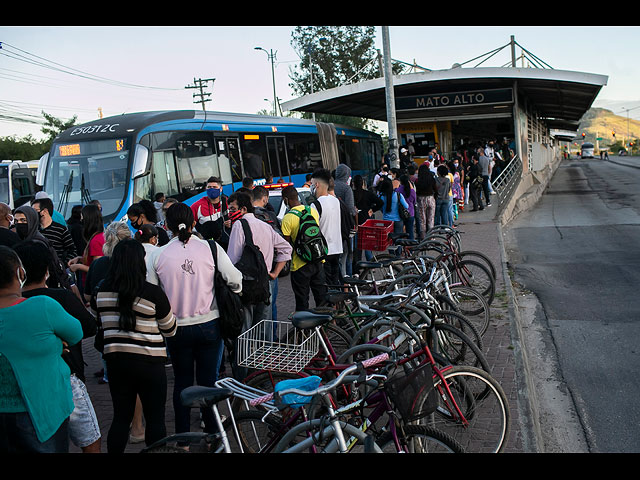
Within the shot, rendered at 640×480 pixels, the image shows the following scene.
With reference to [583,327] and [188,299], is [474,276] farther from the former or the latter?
[188,299]

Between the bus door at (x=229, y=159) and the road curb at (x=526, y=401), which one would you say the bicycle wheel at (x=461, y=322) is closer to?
the road curb at (x=526, y=401)

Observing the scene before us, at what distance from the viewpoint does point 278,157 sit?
1928 cm

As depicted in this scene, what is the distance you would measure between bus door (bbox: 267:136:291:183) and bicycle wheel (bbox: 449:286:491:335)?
12.3 meters

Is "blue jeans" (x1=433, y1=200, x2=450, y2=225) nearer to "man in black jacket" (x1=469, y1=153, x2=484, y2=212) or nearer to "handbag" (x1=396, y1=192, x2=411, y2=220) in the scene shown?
"handbag" (x1=396, y1=192, x2=411, y2=220)

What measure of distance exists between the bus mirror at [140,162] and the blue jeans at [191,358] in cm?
949

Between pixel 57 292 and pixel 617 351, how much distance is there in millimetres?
6124

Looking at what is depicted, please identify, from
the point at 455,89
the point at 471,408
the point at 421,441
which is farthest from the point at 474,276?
the point at 455,89

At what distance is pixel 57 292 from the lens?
3816 mm

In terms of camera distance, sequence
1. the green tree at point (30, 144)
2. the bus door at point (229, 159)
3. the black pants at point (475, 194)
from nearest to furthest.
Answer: the bus door at point (229, 159) → the black pants at point (475, 194) → the green tree at point (30, 144)

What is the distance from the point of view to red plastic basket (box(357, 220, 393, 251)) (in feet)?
28.8

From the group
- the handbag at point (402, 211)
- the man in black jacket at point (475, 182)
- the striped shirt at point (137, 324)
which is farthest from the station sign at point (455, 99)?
the striped shirt at point (137, 324)

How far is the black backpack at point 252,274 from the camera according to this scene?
5723mm
